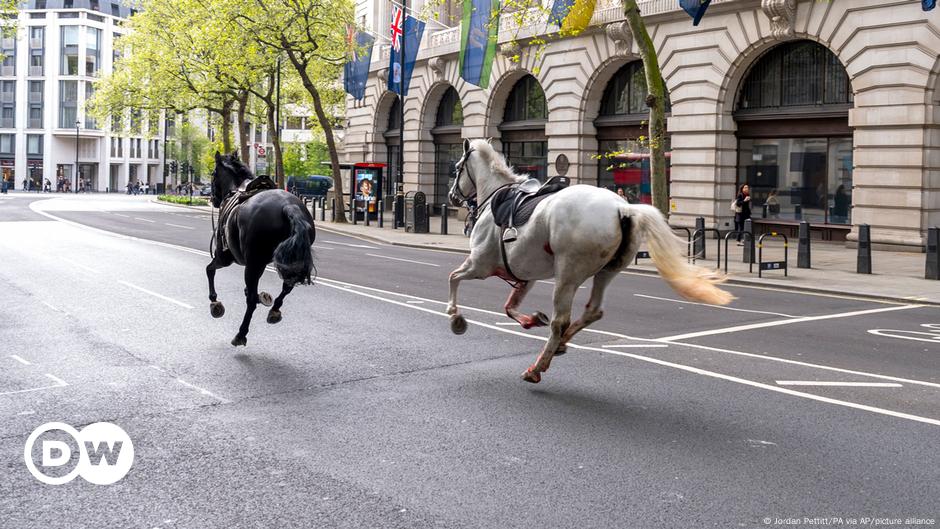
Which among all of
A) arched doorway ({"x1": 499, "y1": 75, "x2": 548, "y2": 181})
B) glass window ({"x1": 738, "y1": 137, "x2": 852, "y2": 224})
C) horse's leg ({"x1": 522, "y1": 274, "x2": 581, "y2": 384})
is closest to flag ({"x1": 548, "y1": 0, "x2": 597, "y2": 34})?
glass window ({"x1": 738, "y1": 137, "x2": 852, "y2": 224})

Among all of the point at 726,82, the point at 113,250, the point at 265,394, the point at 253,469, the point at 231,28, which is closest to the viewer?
the point at 253,469

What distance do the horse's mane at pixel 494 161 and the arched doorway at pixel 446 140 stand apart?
121ft

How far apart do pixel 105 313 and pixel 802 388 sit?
898cm

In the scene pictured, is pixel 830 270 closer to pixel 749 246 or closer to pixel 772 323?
pixel 749 246

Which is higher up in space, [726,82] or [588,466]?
[726,82]

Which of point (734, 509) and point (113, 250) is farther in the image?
point (113, 250)

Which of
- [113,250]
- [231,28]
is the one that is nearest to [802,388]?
[113,250]

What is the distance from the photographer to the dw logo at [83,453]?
19.2 ft

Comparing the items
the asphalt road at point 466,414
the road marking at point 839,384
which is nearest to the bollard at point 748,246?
the asphalt road at point 466,414

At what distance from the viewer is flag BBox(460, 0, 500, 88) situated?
122 ft

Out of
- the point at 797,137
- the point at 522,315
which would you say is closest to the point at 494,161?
the point at 522,315

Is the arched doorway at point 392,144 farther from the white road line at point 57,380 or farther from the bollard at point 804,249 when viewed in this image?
the white road line at point 57,380

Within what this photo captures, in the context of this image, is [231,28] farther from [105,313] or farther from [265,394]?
[265,394]

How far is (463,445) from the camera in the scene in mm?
6555
